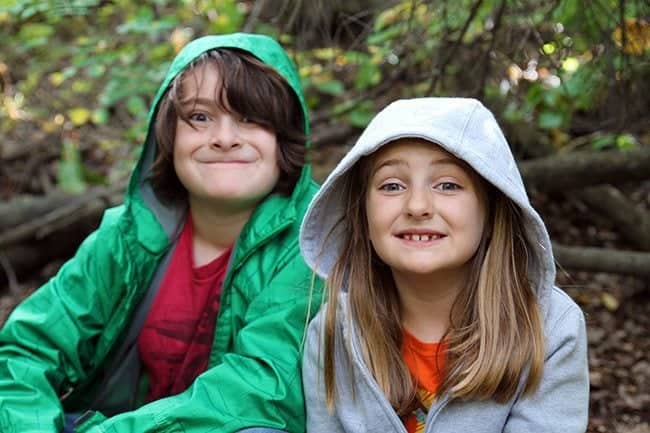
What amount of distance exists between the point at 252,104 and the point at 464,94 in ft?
4.32

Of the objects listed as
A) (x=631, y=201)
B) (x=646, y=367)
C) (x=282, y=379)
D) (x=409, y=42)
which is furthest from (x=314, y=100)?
(x=282, y=379)

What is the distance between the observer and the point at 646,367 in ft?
11.5

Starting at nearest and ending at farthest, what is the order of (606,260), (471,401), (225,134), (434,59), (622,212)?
(471,401)
(225,134)
(606,260)
(434,59)
(622,212)

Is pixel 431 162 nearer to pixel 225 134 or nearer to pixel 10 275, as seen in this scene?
→ pixel 225 134

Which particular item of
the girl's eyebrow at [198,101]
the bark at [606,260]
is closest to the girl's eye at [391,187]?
the girl's eyebrow at [198,101]

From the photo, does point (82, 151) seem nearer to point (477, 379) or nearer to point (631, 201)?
point (631, 201)

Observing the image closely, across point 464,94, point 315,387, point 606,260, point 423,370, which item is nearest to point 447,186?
point 423,370

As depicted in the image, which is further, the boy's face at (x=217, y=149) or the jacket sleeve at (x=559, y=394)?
the boy's face at (x=217, y=149)

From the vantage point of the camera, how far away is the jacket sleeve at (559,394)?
202 centimetres

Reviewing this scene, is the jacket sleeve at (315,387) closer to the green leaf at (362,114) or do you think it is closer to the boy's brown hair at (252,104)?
the boy's brown hair at (252,104)

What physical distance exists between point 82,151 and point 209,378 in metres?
3.93

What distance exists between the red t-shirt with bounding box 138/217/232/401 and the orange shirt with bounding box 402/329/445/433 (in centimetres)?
67

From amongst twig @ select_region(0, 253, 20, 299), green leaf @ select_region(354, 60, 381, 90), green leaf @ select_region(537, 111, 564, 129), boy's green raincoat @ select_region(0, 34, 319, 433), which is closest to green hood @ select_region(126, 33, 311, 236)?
boy's green raincoat @ select_region(0, 34, 319, 433)

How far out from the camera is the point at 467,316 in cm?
216
